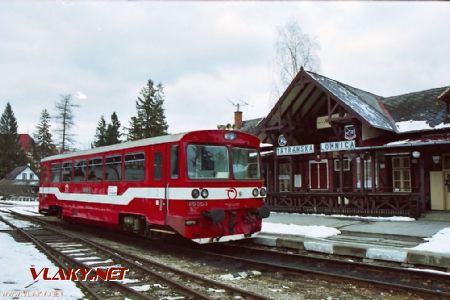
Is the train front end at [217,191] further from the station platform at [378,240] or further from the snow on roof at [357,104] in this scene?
the snow on roof at [357,104]

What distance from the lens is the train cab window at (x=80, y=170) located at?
13.3 m

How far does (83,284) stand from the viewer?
6.52 meters

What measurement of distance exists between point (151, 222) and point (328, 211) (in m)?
9.28

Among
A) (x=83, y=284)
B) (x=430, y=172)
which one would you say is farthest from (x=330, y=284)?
(x=430, y=172)

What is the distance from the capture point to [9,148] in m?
68.2

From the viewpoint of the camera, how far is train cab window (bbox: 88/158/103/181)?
40.3 ft

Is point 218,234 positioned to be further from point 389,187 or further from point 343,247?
point 389,187

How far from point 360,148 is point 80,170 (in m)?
10.4

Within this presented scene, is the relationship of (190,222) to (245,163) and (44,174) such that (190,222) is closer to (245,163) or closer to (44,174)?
(245,163)

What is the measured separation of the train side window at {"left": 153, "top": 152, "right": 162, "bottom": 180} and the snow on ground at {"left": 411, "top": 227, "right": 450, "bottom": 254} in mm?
5779

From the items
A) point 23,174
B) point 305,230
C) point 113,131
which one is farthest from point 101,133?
point 305,230

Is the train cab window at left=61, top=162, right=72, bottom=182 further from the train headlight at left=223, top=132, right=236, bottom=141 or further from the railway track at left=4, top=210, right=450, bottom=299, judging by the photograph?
the train headlight at left=223, top=132, right=236, bottom=141

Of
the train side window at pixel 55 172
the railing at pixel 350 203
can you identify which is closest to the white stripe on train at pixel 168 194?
the train side window at pixel 55 172

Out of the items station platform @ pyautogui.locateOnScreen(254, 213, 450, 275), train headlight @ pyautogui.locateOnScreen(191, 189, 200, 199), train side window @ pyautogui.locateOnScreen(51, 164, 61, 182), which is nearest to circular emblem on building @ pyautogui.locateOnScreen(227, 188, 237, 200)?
train headlight @ pyautogui.locateOnScreen(191, 189, 200, 199)
